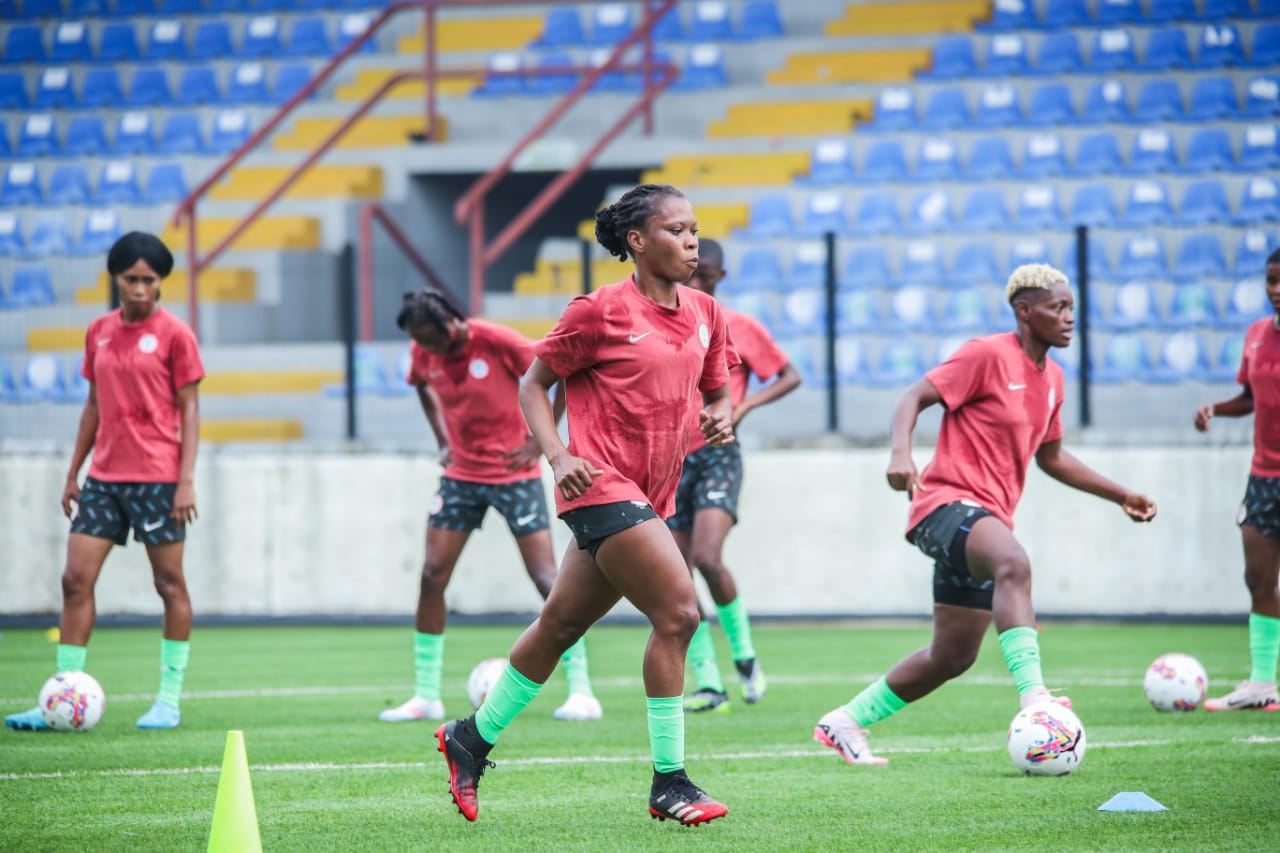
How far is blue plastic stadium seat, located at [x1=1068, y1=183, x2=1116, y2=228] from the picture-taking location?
58.7 ft

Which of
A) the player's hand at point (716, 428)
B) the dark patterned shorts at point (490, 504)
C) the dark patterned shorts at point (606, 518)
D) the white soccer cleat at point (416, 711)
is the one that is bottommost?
the white soccer cleat at point (416, 711)

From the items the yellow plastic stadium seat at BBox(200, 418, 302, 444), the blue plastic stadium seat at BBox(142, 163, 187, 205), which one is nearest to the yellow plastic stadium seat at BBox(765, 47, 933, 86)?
the blue plastic stadium seat at BBox(142, 163, 187, 205)

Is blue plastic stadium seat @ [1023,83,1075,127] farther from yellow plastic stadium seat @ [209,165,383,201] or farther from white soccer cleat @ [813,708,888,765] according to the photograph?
white soccer cleat @ [813,708,888,765]

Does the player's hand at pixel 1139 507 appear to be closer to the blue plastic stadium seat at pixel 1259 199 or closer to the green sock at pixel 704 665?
the green sock at pixel 704 665

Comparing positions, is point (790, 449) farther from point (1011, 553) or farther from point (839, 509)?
point (1011, 553)

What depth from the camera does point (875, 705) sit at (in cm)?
729

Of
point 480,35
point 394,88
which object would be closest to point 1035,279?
point 394,88

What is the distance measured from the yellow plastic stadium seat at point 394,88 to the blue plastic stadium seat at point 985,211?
7219 millimetres

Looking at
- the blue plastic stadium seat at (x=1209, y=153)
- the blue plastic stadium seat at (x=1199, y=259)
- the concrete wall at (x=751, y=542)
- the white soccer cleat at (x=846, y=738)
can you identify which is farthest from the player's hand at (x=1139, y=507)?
the blue plastic stadium seat at (x=1209, y=153)

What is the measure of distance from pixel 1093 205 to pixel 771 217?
3.27 metres

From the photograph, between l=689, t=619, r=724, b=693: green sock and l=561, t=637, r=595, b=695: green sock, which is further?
l=689, t=619, r=724, b=693: green sock

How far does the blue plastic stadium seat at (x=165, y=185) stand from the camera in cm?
2189

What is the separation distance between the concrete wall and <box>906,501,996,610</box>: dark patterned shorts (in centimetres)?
719

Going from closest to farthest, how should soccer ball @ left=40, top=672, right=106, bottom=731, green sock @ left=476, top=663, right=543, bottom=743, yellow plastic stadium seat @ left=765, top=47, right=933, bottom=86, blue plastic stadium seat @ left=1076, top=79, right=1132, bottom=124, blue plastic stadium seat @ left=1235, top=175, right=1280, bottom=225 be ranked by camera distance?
green sock @ left=476, top=663, right=543, bottom=743
soccer ball @ left=40, top=672, right=106, bottom=731
blue plastic stadium seat @ left=1235, top=175, right=1280, bottom=225
blue plastic stadium seat @ left=1076, top=79, right=1132, bottom=124
yellow plastic stadium seat @ left=765, top=47, right=933, bottom=86
